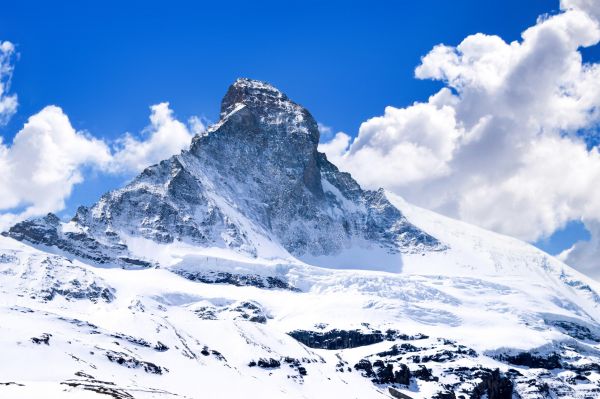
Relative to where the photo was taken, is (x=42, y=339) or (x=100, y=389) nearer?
(x=100, y=389)

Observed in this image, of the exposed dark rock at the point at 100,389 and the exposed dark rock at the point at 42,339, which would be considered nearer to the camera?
the exposed dark rock at the point at 100,389

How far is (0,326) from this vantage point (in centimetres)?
18925

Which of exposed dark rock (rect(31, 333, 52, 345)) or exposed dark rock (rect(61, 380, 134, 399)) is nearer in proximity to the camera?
exposed dark rock (rect(61, 380, 134, 399))

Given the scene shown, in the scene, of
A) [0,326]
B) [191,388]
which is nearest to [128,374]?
[191,388]

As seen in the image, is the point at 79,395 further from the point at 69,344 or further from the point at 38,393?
the point at 69,344

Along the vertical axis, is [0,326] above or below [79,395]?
above

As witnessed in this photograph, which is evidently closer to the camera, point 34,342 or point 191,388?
point 34,342

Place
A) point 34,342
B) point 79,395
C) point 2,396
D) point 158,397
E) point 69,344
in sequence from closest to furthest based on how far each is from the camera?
point 2,396, point 79,395, point 158,397, point 34,342, point 69,344

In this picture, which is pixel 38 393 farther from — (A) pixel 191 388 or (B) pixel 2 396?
(A) pixel 191 388

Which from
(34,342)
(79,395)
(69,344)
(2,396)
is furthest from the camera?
(69,344)

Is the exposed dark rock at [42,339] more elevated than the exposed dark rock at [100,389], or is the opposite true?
the exposed dark rock at [42,339]

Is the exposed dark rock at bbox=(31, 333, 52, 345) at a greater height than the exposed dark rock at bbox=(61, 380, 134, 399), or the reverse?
the exposed dark rock at bbox=(31, 333, 52, 345)

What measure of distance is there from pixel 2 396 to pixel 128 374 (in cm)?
7811

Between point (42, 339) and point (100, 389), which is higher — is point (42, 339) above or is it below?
above
